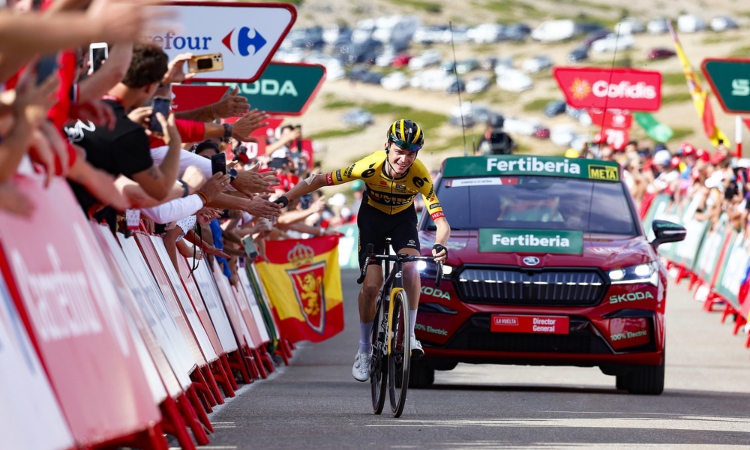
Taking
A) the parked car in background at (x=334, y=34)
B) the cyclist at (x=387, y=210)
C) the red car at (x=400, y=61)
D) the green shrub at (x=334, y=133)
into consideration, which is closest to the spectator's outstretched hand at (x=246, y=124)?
the cyclist at (x=387, y=210)

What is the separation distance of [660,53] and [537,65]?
31.6 ft

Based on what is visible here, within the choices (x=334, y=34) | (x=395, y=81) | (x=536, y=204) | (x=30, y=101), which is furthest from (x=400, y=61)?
(x=30, y=101)

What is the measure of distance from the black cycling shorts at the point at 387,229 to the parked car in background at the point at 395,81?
94.6m

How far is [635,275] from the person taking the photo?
12586mm

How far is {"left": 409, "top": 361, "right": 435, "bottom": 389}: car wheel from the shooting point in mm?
12866

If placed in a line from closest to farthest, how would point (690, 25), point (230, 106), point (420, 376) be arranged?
point (230, 106) → point (420, 376) → point (690, 25)

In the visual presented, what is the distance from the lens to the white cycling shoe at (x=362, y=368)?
36.3 ft

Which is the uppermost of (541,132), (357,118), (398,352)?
(398,352)

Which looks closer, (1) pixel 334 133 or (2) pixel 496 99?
(1) pixel 334 133

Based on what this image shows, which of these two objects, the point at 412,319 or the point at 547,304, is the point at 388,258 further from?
the point at 547,304

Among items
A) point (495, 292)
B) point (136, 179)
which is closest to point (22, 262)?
point (136, 179)

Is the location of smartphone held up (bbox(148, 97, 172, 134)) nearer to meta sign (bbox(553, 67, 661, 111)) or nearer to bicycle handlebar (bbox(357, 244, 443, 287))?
bicycle handlebar (bbox(357, 244, 443, 287))

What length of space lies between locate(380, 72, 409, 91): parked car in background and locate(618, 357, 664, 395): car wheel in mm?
93175

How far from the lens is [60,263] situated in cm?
616
